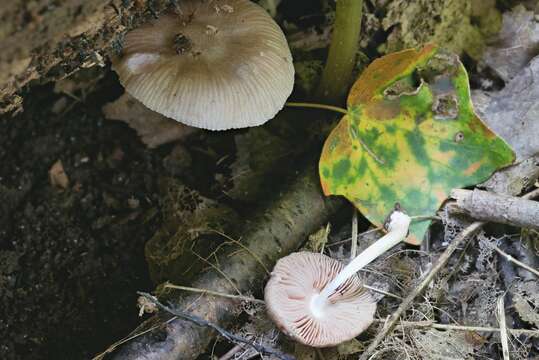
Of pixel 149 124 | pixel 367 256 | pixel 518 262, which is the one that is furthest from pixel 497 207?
pixel 149 124

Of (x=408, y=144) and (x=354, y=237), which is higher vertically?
(x=408, y=144)

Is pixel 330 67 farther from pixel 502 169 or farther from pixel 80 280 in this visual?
pixel 80 280

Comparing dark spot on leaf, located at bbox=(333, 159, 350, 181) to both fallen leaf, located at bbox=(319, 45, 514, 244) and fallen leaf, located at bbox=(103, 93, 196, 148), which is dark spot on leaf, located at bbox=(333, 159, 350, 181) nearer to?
fallen leaf, located at bbox=(319, 45, 514, 244)

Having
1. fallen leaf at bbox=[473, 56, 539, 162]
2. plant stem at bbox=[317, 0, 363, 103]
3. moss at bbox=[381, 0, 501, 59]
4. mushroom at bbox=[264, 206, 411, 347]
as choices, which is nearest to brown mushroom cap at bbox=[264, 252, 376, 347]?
mushroom at bbox=[264, 206, 411, 347]

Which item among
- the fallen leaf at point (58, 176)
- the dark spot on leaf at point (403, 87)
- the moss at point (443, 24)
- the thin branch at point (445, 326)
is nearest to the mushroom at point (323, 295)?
the thin branch at point (445, 326)

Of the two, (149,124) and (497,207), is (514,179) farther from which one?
(149,124)

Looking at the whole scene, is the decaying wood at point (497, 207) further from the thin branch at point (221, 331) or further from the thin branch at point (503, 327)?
the thin branch at point (221, 331)
